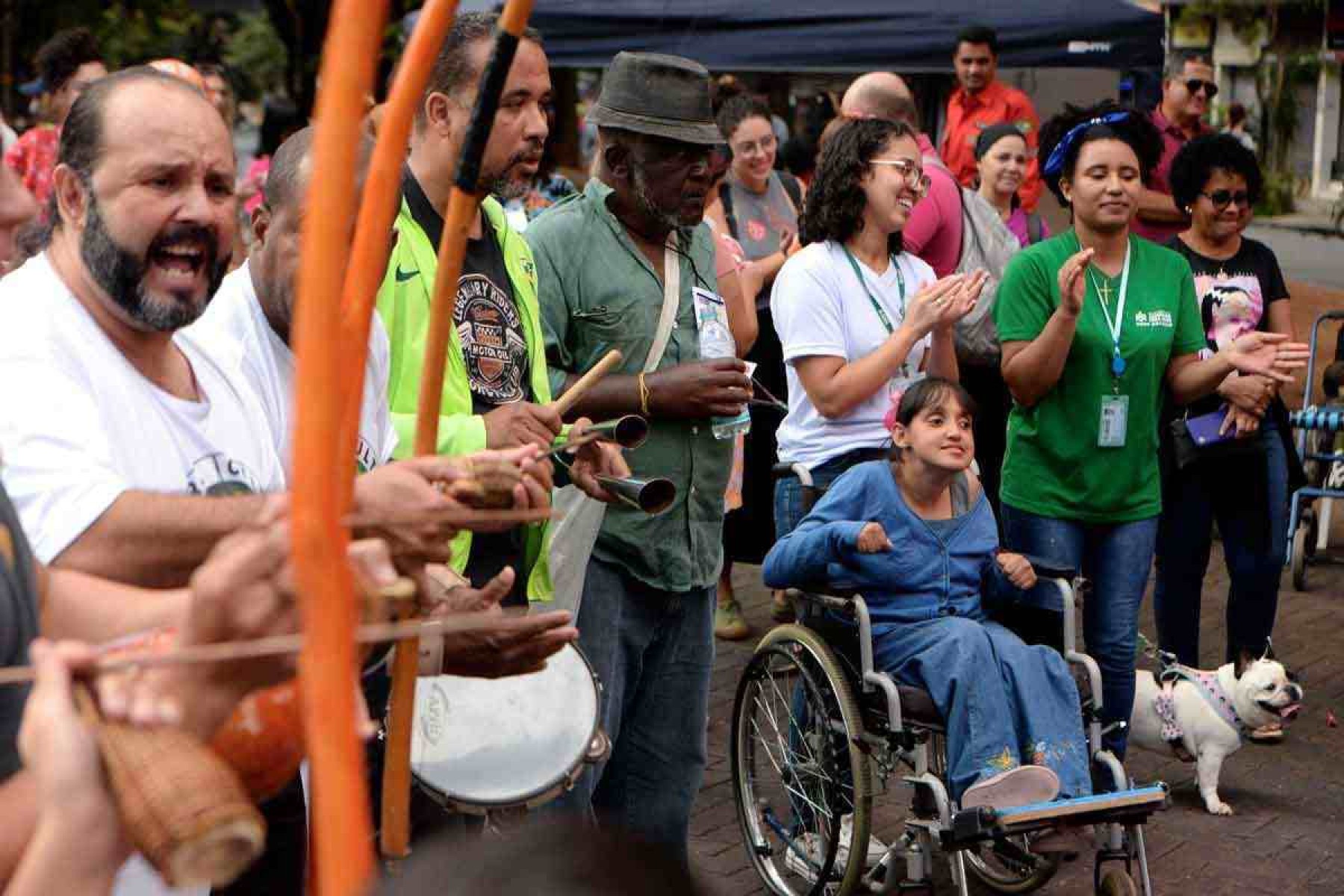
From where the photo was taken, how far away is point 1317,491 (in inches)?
319

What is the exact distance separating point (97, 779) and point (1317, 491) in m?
7.55

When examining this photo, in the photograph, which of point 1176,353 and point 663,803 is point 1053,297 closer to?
point 1176,353

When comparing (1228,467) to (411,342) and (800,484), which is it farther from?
(411,342)

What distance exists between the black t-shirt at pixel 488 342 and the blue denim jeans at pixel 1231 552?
3322mm

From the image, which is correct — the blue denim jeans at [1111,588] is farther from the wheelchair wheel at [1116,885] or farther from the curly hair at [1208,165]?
the curly hair at [1208,165]

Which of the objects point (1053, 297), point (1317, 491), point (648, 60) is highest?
point (648, 60)

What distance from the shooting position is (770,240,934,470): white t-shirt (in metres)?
5.07

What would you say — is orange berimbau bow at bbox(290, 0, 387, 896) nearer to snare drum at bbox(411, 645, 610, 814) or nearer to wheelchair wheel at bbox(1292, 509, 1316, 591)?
snare drum at bbox(411, 645, 610, 814)

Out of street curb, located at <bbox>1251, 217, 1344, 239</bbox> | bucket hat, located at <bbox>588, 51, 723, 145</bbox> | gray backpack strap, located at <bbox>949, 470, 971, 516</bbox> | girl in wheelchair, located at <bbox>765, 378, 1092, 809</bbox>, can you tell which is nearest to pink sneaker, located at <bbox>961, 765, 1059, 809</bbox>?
girl in wheelchair, located at <bbox>765, 378, 1092, 809</bbox>

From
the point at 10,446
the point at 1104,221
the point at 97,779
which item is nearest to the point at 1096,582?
the point at 1104,221

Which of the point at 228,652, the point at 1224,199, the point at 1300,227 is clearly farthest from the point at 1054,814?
the point at 1300,227

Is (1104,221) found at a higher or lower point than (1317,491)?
higher

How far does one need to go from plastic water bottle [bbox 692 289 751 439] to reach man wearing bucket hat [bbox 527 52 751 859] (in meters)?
0.02

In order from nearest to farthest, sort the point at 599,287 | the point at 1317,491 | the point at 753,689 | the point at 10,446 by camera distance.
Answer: the point at 10,446
the point at 599,287
the point at 753,689
the point at 1317,491
